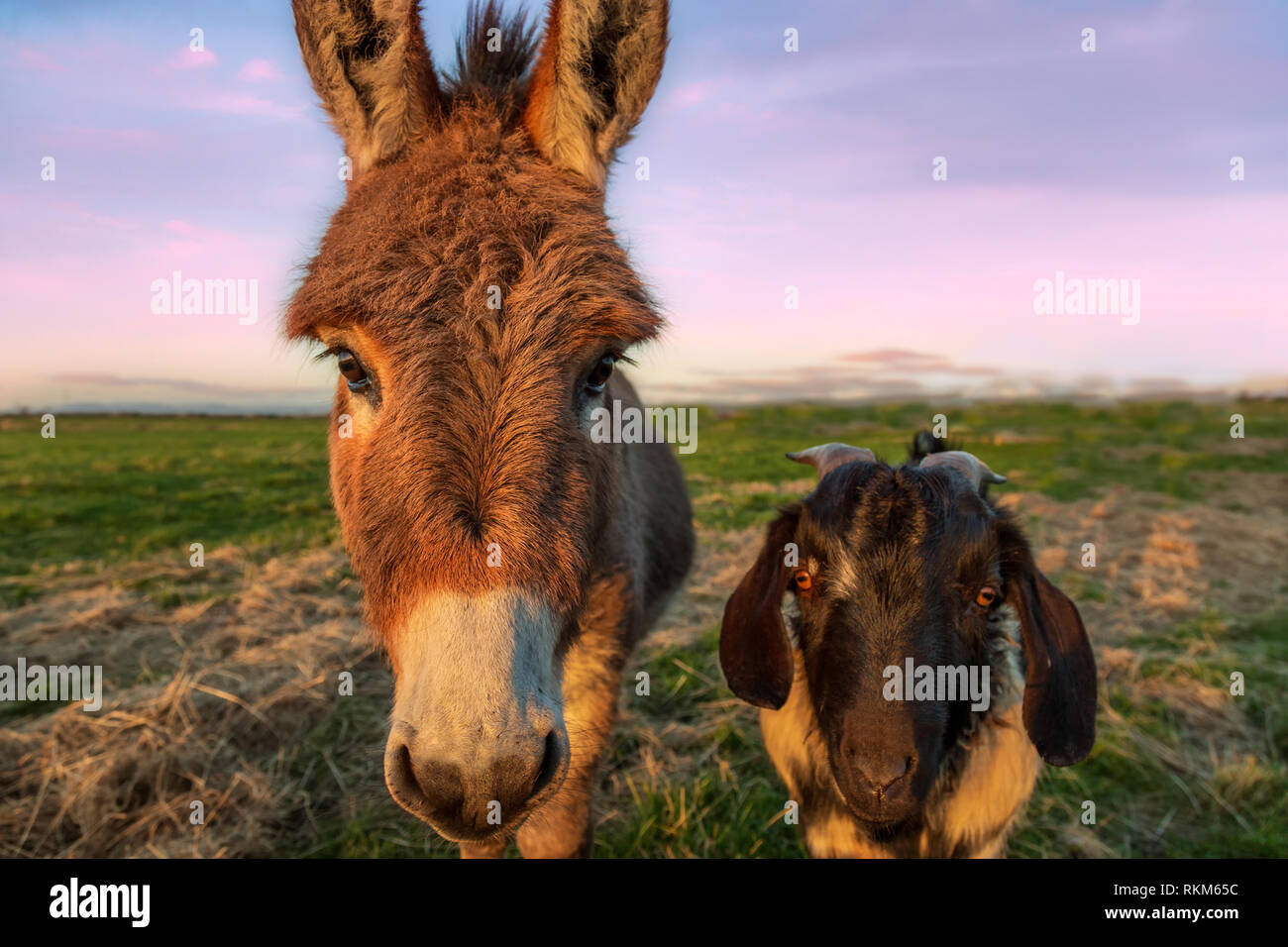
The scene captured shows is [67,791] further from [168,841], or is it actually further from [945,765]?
[945,765]

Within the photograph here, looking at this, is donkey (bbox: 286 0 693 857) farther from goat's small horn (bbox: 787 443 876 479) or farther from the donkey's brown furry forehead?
goat's small horn (bbox: 787 443 876 479)

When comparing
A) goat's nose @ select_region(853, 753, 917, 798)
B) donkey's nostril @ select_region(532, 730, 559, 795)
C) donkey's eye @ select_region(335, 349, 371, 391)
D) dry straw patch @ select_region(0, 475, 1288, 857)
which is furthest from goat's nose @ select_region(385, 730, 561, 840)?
goat's nose @ select_region(853, 753, 917, 798)

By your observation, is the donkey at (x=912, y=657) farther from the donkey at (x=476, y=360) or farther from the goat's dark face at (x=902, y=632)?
the donkey at (x=476, y=360)

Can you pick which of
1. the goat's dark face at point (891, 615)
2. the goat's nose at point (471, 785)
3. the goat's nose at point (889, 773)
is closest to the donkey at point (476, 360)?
the goat's nose at point (471, 785)

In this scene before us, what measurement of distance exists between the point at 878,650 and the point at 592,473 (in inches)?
65.9

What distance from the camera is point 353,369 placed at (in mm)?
2688

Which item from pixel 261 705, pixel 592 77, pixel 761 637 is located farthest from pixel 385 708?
pixel 592 77

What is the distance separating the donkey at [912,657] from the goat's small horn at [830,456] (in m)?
0.35

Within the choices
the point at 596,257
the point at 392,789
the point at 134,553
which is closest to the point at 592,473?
the point at 596,257

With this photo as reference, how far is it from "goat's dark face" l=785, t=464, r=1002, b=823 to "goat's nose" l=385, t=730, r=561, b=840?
171 centimetres

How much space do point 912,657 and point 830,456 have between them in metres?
1.62

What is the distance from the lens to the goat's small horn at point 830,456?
14.1ft

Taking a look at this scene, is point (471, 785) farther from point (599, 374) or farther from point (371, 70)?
point (371, 70)

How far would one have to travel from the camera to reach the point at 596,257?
269cm
